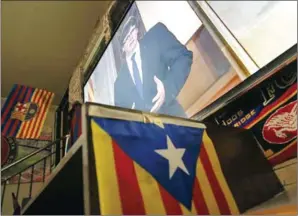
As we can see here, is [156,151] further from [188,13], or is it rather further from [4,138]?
[4,138]

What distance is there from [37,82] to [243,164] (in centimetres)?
293

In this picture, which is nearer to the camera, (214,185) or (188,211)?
(188,211)

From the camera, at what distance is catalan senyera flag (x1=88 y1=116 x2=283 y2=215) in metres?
0.79

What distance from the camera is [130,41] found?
2084mm

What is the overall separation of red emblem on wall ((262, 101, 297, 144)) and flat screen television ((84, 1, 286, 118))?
12.1 inches

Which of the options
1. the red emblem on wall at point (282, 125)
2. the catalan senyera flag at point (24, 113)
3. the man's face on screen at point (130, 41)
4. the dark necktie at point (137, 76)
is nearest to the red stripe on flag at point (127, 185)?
the red emblem on wall at point (282, 125)

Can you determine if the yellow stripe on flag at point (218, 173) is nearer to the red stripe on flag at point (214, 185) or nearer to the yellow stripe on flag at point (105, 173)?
the red stripe on flag at point (214, 185)

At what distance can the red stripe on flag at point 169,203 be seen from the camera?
83cm

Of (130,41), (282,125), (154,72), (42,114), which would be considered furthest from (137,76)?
(42,114)

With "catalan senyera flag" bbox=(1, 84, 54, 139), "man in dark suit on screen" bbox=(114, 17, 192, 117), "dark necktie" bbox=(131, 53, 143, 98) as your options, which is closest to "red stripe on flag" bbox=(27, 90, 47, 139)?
"catalan senyera flag" bbox=(1, 84, 54, 139)

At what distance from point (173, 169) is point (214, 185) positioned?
15 cm

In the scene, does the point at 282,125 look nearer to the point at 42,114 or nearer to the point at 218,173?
the point at 218,173

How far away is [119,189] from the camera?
30.6 inches

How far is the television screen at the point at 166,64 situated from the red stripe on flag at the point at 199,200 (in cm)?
61
